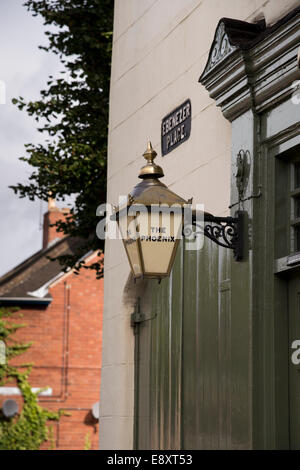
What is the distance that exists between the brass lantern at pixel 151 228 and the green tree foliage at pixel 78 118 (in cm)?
694

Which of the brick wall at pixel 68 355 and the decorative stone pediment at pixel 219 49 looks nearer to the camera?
the decorative stone pediment at pixel 219 49

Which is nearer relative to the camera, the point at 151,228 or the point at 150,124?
the point at 151,228

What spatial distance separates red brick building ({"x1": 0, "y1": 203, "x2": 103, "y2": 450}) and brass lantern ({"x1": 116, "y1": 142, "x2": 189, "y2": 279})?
1651 centimetres

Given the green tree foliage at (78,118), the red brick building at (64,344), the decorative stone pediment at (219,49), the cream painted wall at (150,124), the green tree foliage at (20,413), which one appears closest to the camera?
the decorative stone pediment at (219,49)

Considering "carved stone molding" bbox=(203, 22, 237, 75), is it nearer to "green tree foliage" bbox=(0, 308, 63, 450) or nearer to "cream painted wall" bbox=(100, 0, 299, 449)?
"cream painted wall" bbox=(100, 0, 299, 449)

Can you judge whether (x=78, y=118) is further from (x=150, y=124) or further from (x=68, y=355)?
(x=68, y=355)

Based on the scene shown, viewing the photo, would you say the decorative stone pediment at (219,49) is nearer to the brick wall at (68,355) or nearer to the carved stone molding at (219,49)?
the carved stone molding at (219,49)

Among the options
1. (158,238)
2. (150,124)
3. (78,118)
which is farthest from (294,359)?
(78,118)

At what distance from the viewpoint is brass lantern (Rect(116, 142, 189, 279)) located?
195 inches

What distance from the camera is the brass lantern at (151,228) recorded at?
4.96m

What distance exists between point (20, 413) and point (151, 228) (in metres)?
16.5

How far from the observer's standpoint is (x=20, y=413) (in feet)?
67.8

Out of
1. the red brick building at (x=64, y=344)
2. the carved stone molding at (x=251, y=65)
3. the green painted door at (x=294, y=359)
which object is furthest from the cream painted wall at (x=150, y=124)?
the red brick building at (x=64, y=344)
